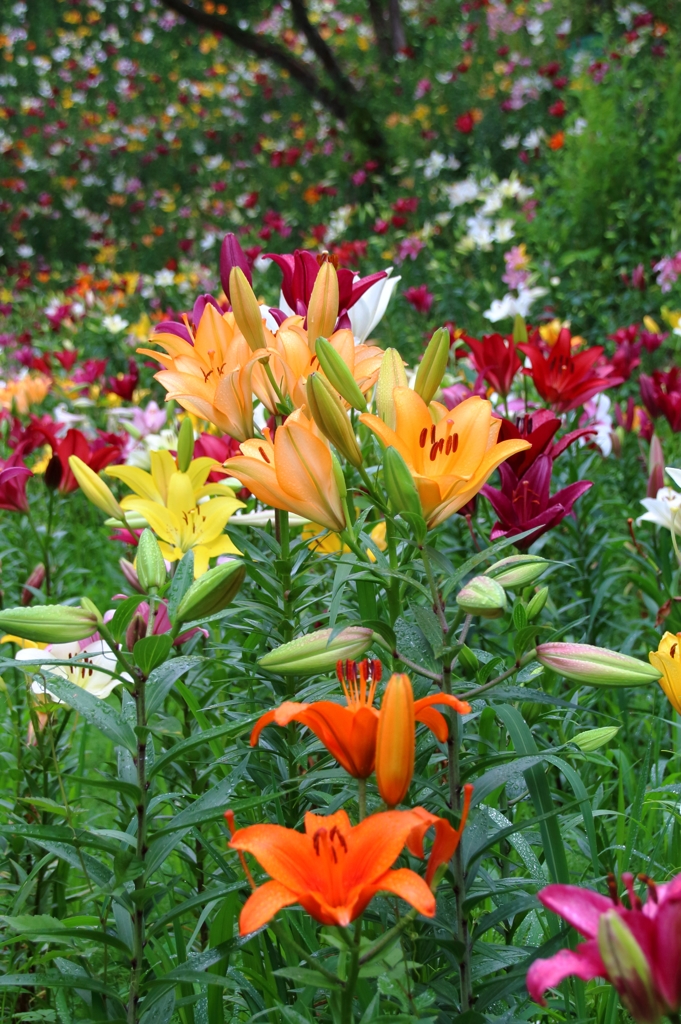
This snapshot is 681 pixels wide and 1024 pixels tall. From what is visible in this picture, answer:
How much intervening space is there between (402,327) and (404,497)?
3.49m

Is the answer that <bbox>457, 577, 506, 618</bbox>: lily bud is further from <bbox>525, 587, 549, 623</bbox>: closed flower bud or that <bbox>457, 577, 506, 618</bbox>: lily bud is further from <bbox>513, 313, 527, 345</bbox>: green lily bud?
<bbox>513, 313, 527, 345</bbox>: green lily bud

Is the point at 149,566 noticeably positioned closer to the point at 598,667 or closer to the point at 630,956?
the point at 598,667

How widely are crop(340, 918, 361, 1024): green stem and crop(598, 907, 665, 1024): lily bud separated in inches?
6.1

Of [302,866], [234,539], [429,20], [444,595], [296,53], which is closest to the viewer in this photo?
[302,866]

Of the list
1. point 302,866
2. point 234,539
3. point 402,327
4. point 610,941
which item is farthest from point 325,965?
point 402,327

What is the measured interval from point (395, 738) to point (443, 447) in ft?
0.83

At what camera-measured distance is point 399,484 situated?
65 centimetres

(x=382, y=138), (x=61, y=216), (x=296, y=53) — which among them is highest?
(x=296, y=53)

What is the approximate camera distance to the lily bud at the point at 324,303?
2.86 feet

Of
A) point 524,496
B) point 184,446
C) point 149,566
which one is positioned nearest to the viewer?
point 149,566

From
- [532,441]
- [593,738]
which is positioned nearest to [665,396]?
[532,441]

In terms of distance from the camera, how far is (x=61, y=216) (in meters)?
8.34

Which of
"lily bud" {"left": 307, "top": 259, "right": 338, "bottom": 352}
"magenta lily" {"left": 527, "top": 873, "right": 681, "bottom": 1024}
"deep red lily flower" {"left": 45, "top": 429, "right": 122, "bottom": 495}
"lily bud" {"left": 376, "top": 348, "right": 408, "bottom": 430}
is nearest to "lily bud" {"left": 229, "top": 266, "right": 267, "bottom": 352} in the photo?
"lily bud" {"left": 307, "top": 259, "right": 338, "bottom": 352}

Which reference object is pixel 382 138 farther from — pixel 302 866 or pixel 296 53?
pixel 302 866
